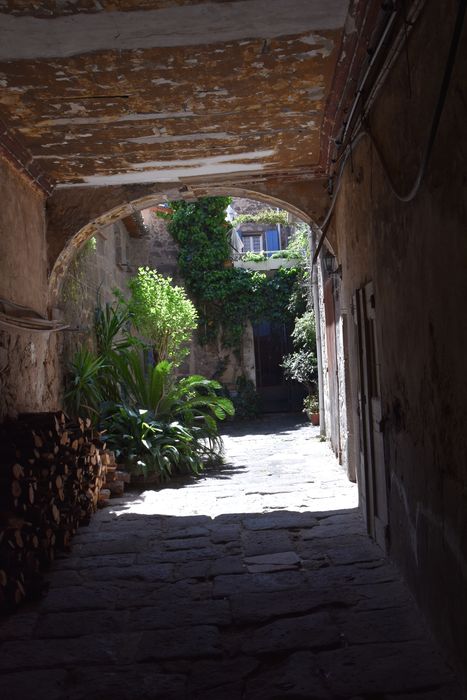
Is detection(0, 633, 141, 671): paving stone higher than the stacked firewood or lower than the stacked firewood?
lower

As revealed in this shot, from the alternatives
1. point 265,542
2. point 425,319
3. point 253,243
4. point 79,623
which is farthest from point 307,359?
point 253,243

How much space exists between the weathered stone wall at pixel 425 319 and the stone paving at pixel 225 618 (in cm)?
29

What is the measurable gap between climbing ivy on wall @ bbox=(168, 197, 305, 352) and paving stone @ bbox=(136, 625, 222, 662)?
1403cm

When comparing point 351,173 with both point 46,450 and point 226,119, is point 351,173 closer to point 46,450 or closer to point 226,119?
point 226,119

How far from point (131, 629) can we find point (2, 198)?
143 inches

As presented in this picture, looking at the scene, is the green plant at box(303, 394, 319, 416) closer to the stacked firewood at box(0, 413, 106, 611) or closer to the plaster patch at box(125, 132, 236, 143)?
the stacked firewood at box(0, 413, 106, 611)

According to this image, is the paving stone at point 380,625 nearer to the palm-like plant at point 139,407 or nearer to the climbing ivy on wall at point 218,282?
the palm-like plant at point 139,407

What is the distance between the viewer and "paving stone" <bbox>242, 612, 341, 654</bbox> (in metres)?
3.33

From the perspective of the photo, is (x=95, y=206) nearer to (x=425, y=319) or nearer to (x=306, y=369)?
(x=425, y=319)

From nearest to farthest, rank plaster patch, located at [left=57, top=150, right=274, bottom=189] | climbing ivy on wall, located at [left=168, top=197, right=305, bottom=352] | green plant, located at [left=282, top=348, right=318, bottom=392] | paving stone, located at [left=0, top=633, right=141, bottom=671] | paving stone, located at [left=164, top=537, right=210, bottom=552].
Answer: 1. paving stone, located at [left=0, top=633, right=141, bottom=671]
2. paving stone, located at [left=164, top=537, right=210, bottom=552]
3. plaster patch, located at [left=57, top=150, right=274, bottom=189]
4. green plant, located at [left=282, top=348, right=318, bottom=392]
5. climbing ivy on wall, located at [left=168, top=197, right=305, bottom=352]

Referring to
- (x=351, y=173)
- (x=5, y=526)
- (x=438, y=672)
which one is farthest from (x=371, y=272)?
(x=5, y=526)

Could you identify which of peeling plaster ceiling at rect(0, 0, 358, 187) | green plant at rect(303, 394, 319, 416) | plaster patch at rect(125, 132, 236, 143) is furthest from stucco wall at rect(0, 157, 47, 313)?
green plant at rect(303, 394, 319, 416)

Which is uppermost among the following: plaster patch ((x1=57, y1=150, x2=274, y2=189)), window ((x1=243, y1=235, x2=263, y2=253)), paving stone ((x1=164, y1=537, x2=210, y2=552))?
window ((x1=243, y1=235, x2=263, y2=253))

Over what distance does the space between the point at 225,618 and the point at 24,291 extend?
368cm
